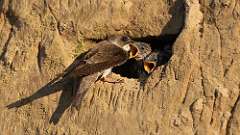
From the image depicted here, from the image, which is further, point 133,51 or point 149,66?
point 133,51

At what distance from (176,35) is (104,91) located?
0.70 m

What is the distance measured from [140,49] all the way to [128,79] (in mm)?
287

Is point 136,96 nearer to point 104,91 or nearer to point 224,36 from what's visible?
point 104,91

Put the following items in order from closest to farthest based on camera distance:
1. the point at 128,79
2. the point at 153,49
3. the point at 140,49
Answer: the point at 128,79 < the point at 140,49 < the point at 153,49

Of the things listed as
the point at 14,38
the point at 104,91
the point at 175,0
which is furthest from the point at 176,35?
the point at 14,38

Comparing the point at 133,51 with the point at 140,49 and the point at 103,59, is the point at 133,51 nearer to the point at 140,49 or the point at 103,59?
the point at 140,49

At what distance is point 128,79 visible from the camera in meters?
6.55

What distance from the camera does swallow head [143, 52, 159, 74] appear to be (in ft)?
21.5

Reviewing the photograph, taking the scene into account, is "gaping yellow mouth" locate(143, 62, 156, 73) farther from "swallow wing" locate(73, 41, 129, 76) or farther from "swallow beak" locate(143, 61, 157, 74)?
"swallow wing" locate(73, 41, 129, 76)

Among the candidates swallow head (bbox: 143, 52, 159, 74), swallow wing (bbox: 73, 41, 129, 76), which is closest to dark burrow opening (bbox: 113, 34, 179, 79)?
swallow head (bbox: 143, 52, 159, 74)

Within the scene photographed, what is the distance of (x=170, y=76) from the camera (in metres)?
6.20

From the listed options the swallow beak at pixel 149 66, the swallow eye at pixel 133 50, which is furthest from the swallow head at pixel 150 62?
the swallow eye at pixel 133 50

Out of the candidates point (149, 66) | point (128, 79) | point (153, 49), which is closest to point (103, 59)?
point (128, 79)

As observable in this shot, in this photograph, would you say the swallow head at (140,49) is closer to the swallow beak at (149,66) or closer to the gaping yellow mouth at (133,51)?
the gaping yellow mouth at (133,51)
